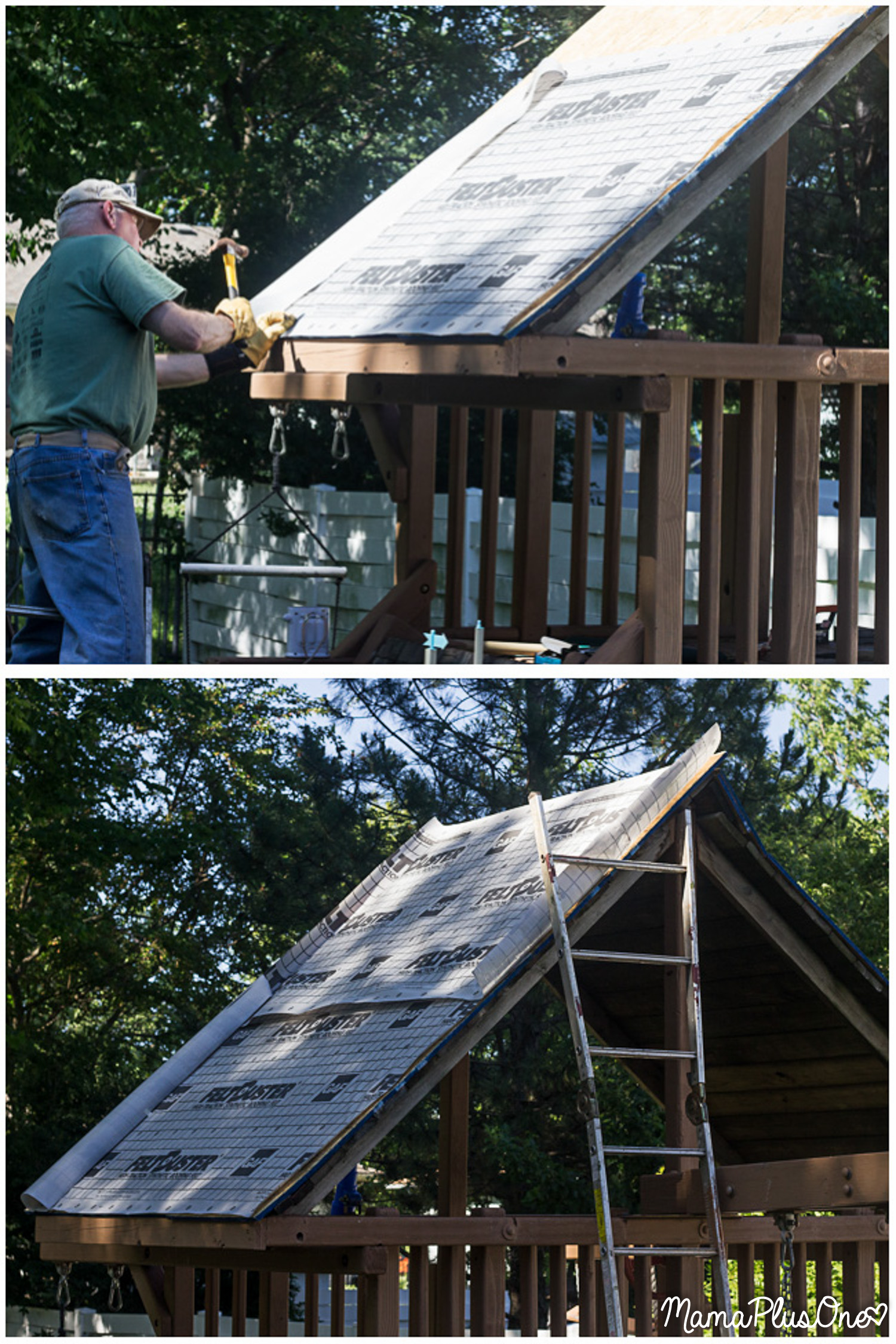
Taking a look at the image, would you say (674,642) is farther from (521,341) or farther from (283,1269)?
(283,1269)

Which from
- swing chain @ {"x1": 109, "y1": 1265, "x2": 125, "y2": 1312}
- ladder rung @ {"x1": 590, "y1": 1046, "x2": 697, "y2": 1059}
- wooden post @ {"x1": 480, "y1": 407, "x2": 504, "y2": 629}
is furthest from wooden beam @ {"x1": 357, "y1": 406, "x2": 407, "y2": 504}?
swing chain @ {"x1": 109, "y1": 1265, "x2": 125, "y2": 1312}

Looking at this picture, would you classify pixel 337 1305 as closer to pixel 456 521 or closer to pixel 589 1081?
pixel 589 1081

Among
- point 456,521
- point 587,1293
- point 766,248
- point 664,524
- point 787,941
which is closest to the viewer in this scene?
point 664,524

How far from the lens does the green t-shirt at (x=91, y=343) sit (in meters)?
5.43

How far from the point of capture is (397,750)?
16.9 meters

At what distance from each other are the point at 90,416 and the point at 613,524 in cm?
358

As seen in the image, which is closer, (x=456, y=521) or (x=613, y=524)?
(x=613, y=524)

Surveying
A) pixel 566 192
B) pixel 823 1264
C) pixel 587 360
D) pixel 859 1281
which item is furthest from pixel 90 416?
pixel 823 1264

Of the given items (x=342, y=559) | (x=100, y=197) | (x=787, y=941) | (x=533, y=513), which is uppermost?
(x=100, y=197)

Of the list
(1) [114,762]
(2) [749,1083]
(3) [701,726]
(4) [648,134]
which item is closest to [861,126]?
(3) [701,726]

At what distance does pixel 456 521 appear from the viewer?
8375 mm

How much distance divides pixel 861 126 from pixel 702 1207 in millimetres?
15263

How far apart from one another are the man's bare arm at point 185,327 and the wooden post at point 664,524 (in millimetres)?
1600

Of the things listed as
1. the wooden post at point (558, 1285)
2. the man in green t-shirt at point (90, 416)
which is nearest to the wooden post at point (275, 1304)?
the wooden post at point (558, 1285)
